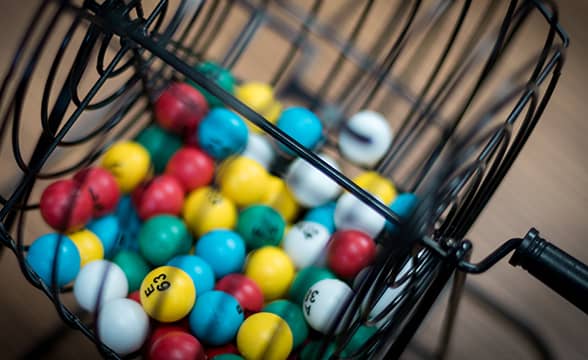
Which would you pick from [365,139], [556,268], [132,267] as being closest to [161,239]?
[132,267]

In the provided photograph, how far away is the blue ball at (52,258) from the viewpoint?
1.92ft

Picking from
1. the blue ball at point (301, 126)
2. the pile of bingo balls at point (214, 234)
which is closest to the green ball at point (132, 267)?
the pile of bingo balls at point (214, 234)

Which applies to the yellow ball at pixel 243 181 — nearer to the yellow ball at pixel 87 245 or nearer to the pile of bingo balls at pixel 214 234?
the pile of bingo balls at pixel 214 234

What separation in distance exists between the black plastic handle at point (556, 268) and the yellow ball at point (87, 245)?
1.35 ft

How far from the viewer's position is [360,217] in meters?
0.69

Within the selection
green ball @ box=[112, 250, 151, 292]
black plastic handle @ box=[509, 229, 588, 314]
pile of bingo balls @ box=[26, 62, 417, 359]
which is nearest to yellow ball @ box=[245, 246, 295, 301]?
pile of bingo balls @ box=[26, 62, 417, 359]

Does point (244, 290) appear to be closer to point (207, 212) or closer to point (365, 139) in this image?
point (207, 212)

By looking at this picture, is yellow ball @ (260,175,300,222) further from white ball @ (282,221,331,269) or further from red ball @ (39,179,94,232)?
red ball @ (39,179,94,232)

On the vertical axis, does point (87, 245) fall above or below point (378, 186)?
below

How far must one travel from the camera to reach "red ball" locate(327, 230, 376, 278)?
657 mm

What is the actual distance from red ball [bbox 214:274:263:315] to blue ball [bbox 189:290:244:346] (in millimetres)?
21

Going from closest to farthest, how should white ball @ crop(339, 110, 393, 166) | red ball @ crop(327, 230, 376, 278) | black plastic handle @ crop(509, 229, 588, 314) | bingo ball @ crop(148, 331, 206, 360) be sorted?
1. black plastic handle @ crop(509, 229, 588, 314)
2. bingo ball @ crop(148, 331, 206, 360)
3. red ball @ crop(327, 230, 376, 278)
4. white ball @ crop(339, 110, 393, 166)

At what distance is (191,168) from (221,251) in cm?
12

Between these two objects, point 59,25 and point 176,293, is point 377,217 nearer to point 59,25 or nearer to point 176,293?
point 176,293
